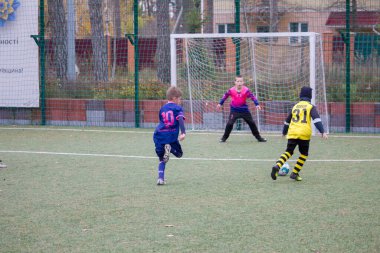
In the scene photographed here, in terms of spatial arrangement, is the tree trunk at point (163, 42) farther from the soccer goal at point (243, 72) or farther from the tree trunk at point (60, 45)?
the tree trunk at point (60, 45)

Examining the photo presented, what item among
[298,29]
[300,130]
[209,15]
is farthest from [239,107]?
[300,130]

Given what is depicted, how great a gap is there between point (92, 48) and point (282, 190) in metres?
11.1

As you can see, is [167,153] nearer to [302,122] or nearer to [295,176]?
[295,176]

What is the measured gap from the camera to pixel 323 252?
5.93 m

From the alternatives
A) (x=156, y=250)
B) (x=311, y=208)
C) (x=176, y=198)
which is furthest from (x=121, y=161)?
(x=156, y=250)

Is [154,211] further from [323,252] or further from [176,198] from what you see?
[323,252]

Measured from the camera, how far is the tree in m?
18.7

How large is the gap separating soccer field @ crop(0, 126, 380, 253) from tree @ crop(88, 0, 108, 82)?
193 inches

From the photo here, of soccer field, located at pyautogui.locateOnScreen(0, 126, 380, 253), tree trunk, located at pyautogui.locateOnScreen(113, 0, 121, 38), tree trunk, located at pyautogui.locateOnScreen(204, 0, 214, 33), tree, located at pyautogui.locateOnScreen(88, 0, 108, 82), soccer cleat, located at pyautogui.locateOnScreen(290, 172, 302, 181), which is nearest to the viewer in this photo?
soccer field, located at pyautogui.locateOnScreen(0, 126, 380, 253)

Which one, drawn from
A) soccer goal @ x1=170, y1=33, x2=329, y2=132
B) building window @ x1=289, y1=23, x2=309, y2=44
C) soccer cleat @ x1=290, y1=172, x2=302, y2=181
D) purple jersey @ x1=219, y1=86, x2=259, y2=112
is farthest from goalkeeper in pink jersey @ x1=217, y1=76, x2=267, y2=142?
soccer cleat @ x1=290, y1=172, x2=302, y2=181

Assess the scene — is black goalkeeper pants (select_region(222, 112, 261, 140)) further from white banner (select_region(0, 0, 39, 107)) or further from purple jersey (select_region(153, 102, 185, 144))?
white banner (select_region(0, 0, 39, 107))

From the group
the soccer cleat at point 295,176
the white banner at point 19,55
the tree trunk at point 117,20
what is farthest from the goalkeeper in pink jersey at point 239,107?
the white banner at point 19,55

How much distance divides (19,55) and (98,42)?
2100 mm

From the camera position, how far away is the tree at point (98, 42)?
18.7 meters
